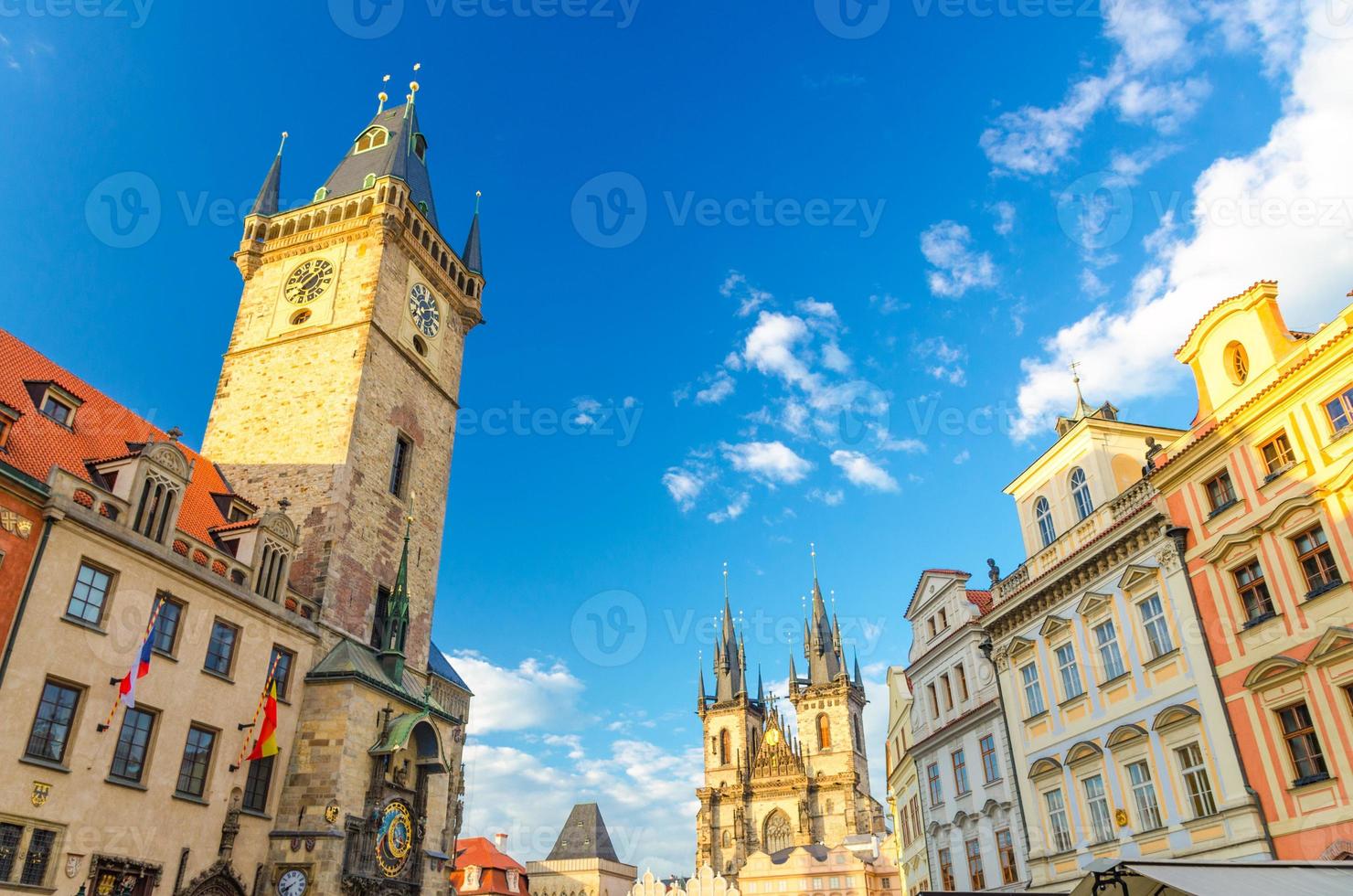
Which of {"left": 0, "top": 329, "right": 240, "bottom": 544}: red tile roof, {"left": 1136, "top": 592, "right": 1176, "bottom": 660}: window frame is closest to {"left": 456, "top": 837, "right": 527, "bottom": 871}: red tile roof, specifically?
{"left": 0, "top": 329, "right": 240, "bottom": 544}: red tile roof

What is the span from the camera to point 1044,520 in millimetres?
26938

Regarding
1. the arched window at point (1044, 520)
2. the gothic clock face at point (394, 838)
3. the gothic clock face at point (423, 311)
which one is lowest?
the gothic clock face at point (394, 838)

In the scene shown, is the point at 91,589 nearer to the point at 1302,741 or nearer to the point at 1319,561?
the point at 1302,741

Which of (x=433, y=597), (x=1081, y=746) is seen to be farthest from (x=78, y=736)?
(x=1081, y=746)

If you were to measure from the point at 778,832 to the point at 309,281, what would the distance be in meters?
79.1

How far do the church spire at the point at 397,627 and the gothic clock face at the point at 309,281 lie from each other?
970cm

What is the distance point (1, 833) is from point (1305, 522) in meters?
24.5

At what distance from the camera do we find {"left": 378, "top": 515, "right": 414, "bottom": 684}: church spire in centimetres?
2589

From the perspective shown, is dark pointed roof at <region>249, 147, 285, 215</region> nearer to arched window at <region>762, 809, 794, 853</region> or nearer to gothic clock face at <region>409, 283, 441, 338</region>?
gothic clock face at <region>409, 283, 441, 338</region>

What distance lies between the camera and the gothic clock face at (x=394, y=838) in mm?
22516

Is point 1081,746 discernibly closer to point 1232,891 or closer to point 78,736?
point 1232,891

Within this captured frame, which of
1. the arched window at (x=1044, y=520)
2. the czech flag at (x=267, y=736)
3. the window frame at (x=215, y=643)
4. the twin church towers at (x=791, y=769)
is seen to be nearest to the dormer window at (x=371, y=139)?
the window frame at (x=215, y=643)

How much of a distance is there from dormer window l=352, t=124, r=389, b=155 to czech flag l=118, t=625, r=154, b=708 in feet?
80.4

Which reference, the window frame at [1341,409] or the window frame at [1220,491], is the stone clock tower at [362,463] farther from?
the window frame at [1341,409]
